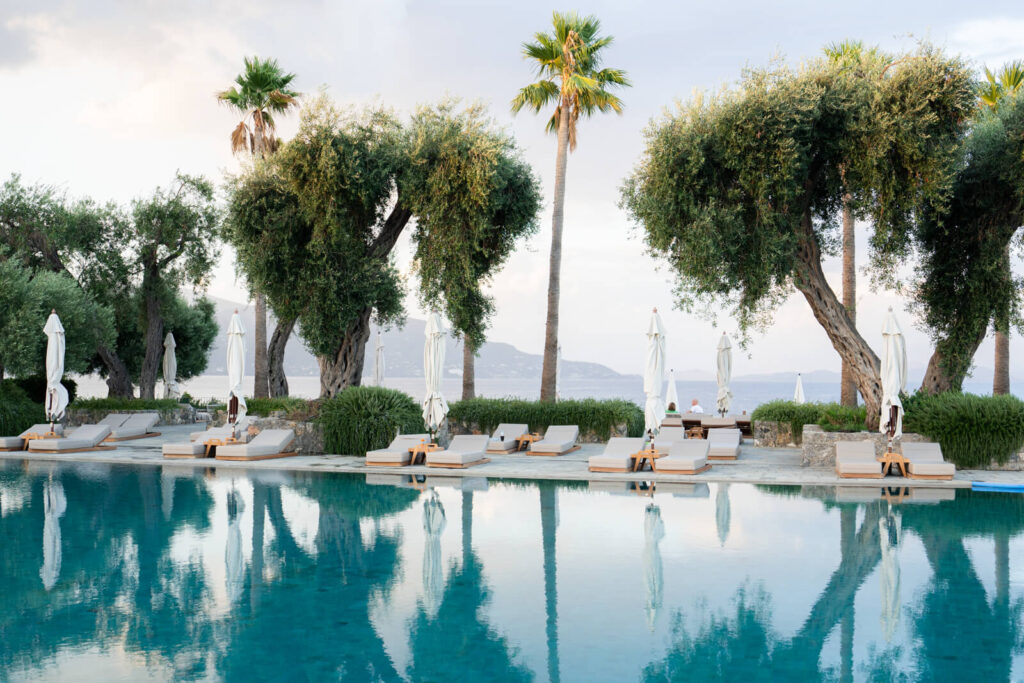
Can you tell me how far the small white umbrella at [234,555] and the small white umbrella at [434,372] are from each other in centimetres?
552

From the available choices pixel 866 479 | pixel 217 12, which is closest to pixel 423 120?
pixel 217 12

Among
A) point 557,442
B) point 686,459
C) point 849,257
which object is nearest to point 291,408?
point 557,442

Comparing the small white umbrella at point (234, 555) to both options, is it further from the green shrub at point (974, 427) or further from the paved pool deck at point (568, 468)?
the green shrub at point (974, 427)

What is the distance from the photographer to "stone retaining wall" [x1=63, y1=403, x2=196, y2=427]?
2456 cm

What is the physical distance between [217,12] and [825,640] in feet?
79.9

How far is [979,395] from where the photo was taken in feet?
52.1

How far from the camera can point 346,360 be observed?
21500mm

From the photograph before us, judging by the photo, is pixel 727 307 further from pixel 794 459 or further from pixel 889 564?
pixel 889 564

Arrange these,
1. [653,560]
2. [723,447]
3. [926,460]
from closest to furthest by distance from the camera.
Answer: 1. [653,560]
2. [926,460]
3. [723,447]

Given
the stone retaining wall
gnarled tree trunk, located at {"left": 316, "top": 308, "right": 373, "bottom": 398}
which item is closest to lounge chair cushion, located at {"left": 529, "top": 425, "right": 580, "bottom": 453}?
gnarled tree trunk, located at {"left": 316, "top": 308, "right": 373, "bottom": 398}

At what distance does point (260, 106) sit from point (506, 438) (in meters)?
15.1

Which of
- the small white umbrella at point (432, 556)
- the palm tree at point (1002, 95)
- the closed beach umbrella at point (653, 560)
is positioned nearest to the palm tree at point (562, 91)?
the palm tree at point (1002, 95)

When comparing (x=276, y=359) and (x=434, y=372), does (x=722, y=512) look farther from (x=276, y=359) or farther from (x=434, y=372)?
(x=276, y=359)

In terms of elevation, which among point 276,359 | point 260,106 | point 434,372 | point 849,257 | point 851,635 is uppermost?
point 260,106
